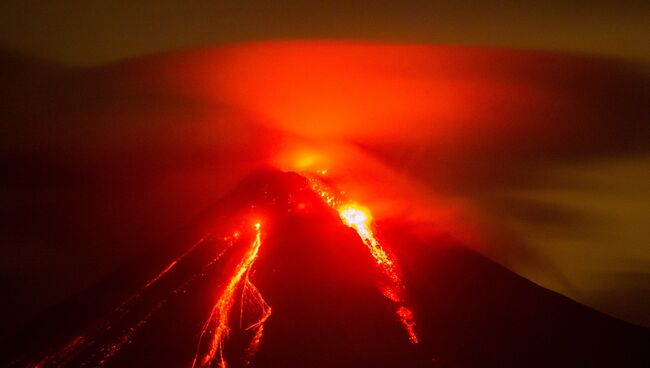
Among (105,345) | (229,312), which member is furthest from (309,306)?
(105,345)

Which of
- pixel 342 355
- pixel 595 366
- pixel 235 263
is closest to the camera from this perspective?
pixel 342 355

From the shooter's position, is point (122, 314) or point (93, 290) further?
point (93, 290)

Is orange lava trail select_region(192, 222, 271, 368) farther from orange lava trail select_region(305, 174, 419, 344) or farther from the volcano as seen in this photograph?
orange lava trail select_region(305, 174, 419, 344)

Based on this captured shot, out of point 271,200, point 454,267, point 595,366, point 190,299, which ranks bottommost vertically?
point 595,366

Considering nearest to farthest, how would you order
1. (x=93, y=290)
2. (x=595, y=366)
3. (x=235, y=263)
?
(x=595, y=366) < (x=235, y=263) < (x=93, y=290)

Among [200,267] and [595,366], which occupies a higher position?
[200,267]

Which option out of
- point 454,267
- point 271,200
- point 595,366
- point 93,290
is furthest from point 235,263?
point 595,366

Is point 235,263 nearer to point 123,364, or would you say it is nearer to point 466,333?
point 123,364

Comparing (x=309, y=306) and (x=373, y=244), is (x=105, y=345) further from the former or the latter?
(x=373, y=244)
